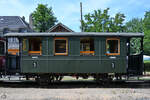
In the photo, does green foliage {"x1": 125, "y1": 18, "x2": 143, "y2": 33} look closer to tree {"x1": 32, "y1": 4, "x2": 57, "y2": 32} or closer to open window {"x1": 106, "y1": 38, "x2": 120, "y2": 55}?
tree {"x1": 32, "y1": 4, "x2": 57, "y2": 32}

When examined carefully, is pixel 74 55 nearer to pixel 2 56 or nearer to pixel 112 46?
pixel 112 46

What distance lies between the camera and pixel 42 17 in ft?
137

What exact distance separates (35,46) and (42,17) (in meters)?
32.4

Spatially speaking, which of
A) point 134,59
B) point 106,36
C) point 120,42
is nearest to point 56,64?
point 106,36

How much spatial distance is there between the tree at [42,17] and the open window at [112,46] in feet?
109

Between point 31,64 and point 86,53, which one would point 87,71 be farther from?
point 31,64

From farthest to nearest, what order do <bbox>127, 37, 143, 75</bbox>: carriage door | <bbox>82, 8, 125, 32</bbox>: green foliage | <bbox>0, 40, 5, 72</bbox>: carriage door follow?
<bbox>82, 8, 125, 32</bbox>: green foliage → <bbox>0, 40, 5, 72</bbox>: carriage door → <bbox>127, 37, 143, 75</bbox>: carriage door

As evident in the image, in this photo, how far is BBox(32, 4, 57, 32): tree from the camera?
136 ft

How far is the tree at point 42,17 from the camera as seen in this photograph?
136 ft

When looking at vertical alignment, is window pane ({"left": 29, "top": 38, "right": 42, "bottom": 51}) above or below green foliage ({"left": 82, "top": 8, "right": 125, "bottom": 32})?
below

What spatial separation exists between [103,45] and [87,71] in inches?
70.2

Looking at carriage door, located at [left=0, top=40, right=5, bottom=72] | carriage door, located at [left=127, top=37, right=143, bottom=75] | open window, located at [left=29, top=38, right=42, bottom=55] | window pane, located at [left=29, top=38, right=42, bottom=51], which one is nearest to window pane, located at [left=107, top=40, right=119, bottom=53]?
carriage door, located at [left=127, top=37, right=143, bottom=75]

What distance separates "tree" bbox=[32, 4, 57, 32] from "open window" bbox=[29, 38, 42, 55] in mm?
31841

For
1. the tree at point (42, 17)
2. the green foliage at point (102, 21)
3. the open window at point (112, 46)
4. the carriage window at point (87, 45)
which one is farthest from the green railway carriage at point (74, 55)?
the tree at point (42, 17)
